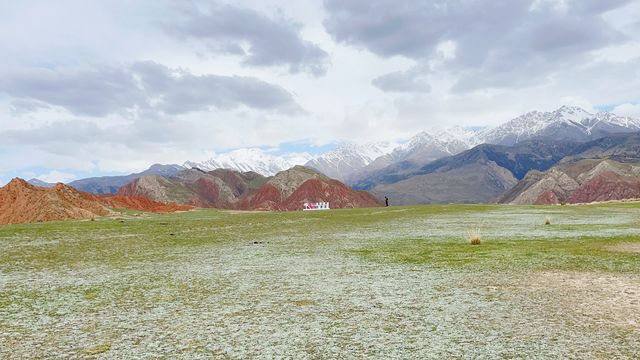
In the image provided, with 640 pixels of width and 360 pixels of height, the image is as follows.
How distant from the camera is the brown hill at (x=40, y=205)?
88.2m

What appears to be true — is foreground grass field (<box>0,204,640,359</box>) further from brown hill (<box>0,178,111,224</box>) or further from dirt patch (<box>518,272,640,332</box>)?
brown hill (<box>0,178,111,224</box>)

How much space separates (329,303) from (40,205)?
92.6 metres

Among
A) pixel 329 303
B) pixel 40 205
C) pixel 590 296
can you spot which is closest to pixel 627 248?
pixel 590 296

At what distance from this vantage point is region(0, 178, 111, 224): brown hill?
88.2m

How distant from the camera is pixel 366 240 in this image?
34.3 metres

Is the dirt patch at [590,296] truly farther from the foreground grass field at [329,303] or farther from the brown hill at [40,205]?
the brown hill at [40,205]

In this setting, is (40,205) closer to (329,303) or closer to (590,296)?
(329,303)

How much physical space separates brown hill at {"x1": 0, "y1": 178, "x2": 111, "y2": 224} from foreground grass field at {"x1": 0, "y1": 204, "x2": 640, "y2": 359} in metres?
68.7

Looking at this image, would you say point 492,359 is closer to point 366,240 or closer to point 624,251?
point 624,251

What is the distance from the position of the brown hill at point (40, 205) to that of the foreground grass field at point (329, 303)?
68680 mm

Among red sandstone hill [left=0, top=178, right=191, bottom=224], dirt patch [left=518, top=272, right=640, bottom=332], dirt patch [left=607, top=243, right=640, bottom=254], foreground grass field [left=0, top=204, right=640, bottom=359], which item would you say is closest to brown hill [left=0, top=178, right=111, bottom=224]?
red sandstone hill [left=0, top=178, right=191, bottom=224]

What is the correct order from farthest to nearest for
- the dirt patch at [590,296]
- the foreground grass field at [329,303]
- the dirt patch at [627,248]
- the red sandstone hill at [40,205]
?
the red sandstone hill at [40,205]
the dirt patch at [627,248]
the dirt patch at [590,296]
the foreground grass field at [329,303]

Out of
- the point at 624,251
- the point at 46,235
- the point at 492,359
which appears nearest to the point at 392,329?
the point at 492,359

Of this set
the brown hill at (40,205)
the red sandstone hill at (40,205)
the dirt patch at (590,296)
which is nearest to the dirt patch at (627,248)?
the dirt patch at (590,296)
